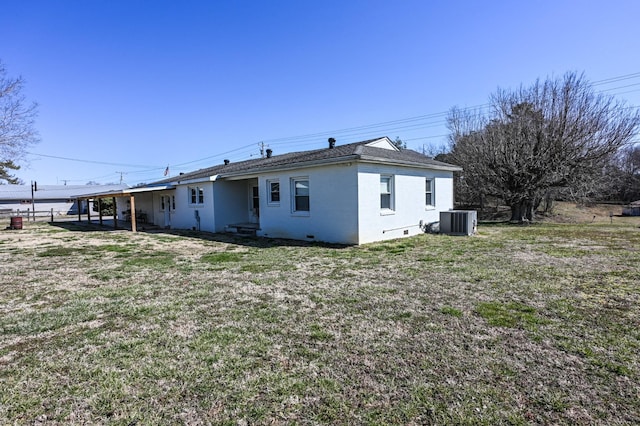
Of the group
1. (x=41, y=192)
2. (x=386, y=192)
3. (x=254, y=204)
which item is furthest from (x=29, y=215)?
(x=386, y=192)

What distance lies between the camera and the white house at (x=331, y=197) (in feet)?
34.0

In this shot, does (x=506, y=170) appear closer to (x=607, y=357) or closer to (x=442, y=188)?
(x=442, y=188)

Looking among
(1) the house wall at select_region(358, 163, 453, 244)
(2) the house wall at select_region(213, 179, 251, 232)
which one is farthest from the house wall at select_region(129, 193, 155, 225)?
(1) the house wall at select_region(358, 163, 453, 244)

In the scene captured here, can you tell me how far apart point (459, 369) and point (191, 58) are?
672 inches

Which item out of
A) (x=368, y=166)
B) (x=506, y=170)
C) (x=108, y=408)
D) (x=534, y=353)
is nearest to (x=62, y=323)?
(x=108, y=408)

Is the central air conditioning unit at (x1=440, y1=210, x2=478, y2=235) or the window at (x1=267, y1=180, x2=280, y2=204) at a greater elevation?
the window at (x1=267, y1=180, x2=280, y2=204)

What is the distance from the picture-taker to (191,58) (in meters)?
15.6

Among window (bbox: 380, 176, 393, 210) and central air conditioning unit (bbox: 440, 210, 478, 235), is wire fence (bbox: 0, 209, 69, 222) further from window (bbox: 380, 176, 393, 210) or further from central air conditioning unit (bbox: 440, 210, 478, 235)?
central air conditioning unit (bbox: 440, 210, 478, 235)

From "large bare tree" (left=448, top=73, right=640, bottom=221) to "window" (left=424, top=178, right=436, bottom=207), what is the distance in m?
6.04

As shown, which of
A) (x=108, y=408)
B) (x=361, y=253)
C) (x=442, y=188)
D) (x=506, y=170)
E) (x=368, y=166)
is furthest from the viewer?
(x=506, y=170)

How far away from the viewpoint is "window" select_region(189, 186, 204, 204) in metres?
15.8

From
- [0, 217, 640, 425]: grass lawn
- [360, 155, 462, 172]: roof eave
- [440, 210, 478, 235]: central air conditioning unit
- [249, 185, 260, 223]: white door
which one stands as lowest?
[0, 217, 640, 425]: grass lawn

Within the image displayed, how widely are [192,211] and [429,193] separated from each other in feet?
36.6

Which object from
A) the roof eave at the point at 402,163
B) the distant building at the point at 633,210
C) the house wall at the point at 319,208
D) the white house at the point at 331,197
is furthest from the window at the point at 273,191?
the distant building at the point at 633,210
